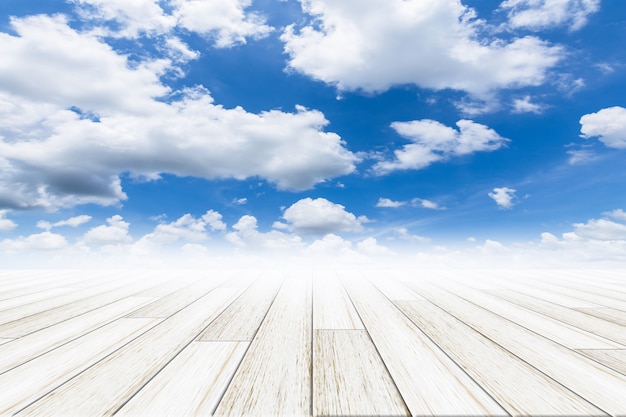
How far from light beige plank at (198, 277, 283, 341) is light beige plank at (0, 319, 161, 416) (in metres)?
0.33

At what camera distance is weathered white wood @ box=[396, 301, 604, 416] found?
0.83 meters

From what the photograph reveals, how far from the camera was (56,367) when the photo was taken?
107cm

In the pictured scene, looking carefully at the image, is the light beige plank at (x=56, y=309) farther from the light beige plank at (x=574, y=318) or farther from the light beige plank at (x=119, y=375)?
the light beige plank at (x=574, y=318)

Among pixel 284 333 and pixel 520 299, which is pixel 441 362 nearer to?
pixel 284 333

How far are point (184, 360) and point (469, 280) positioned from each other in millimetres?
3032

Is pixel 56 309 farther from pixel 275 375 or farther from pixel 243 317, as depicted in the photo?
pixel 275 375

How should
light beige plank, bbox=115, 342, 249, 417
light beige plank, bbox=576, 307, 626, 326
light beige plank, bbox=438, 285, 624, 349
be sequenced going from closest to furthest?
light beige plank, bbox=115, 342, 249, 417 → light beige plank, bbox=438, 285, 624, 349 → light beige plank, bbox=576, 307, 626, 326

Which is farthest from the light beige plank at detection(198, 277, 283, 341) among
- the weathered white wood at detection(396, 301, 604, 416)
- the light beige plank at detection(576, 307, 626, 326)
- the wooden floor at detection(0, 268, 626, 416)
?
the light beige plank at detection(576, 307, 626, 326)

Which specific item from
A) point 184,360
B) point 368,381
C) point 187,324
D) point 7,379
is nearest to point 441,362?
point 368,381

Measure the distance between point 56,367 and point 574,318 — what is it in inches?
93.7

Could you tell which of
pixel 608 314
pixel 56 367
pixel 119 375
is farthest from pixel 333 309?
pixel 608 314

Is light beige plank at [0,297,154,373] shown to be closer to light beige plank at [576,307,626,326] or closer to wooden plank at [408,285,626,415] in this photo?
wooden plank at [408,285,626,415]

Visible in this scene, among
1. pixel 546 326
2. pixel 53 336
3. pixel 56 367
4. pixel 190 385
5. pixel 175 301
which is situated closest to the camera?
pixel 190 385

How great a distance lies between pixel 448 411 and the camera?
0.80m
